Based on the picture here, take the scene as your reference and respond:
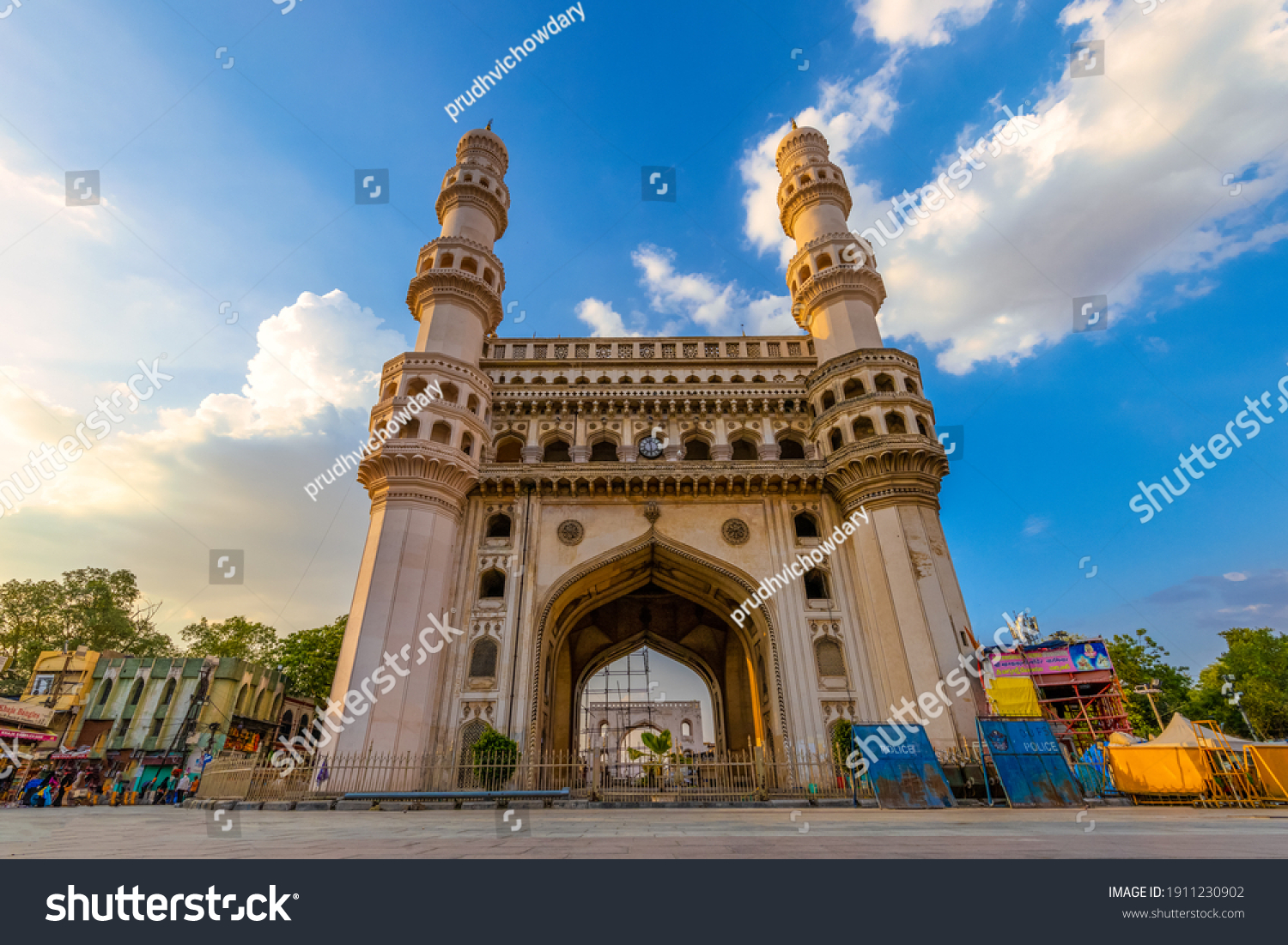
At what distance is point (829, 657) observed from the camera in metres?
20.8

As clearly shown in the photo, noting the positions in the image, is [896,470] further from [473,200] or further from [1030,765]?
[473,200]

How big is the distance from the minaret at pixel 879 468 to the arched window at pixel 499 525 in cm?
1263

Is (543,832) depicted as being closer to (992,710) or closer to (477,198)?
(992,710)

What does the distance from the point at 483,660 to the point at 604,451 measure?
32.5 feet

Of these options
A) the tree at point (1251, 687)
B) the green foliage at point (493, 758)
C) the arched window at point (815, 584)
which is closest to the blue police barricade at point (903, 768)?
the arched window at point (815, 584)

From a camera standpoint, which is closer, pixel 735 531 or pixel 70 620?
pixel 735 531

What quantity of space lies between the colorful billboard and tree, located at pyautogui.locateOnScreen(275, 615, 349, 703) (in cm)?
3701

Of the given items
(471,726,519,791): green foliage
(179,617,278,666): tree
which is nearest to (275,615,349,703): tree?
(179,617,278,666): tree

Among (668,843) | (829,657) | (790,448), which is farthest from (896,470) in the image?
(668,843)

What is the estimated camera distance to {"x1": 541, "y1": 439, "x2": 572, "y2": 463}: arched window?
25484 millimetres

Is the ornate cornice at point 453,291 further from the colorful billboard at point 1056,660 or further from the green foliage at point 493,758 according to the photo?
the colorful billboard at point 1056,660

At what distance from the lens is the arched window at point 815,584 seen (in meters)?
22.0

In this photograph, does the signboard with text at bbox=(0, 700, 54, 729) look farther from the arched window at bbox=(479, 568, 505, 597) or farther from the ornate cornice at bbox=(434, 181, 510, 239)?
the ornate cornice at bbox=(434, 181, 510, 239)

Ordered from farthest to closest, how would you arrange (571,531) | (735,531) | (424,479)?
(735,531) < (571,531) < (424,479)
